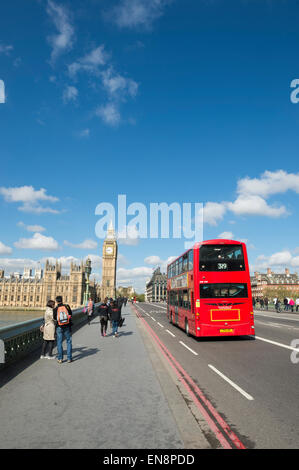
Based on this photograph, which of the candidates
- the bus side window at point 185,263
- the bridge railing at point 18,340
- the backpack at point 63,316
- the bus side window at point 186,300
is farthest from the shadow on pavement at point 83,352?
the bus side window at point 185,263

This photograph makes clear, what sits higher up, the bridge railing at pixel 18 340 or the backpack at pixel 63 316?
the backpack at pixel 63 316

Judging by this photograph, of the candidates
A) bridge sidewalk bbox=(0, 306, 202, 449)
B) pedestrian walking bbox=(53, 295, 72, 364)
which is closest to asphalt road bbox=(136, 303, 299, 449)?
bridge sidewalk bbox=(0, 306, 202, 449)

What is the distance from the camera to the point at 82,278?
13875 centimetres

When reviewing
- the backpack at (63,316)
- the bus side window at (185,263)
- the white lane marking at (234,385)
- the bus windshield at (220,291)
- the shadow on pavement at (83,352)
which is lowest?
the shadow on pavement at (83,352)

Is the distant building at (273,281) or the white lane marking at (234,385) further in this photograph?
the distant building at (273,281)

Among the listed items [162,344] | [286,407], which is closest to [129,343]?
[162,344]

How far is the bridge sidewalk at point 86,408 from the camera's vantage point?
14.2 feet

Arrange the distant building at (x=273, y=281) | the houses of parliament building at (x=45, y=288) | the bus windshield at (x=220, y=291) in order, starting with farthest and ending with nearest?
the distant building at (x=273, y=281), the houses of parliament building at (x=45, y=288), the bus windshield at (x=220, y=291)

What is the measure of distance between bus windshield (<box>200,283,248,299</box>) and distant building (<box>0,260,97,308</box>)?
126 metres

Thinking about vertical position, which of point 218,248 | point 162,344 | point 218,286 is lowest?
point 162,344

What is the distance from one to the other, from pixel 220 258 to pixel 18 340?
8.92 meters

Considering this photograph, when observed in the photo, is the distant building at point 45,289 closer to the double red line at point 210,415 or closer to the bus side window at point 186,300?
the bus side window at point 186,300
